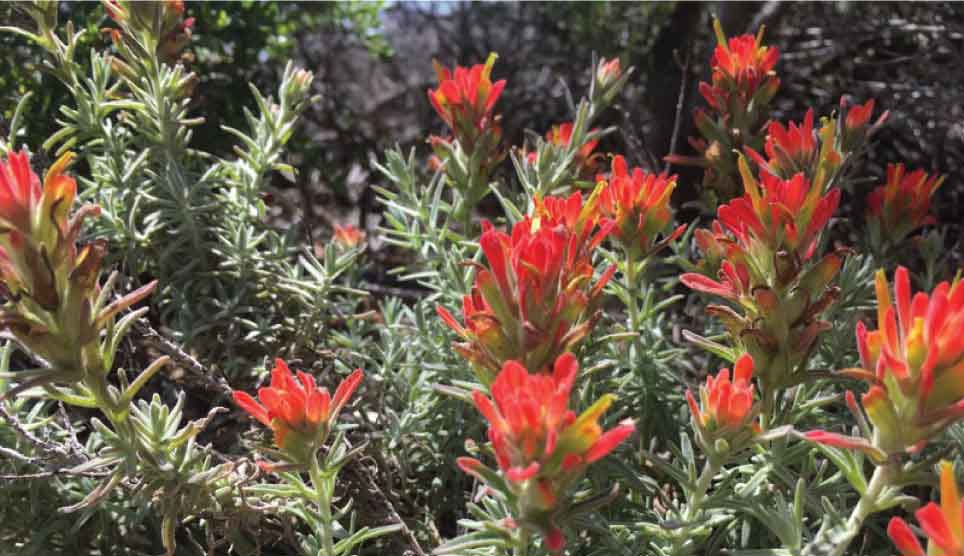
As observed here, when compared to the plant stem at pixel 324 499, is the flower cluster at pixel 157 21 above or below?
above

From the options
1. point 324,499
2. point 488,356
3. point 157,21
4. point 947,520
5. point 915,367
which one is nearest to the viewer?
point 947,520

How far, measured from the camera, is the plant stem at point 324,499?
1301 millimetres

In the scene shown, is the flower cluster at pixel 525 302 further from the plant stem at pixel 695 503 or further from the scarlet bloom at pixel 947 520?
the scarlet bloom at pixel 947 520

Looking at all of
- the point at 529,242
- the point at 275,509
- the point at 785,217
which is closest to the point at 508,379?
the point at 529,242

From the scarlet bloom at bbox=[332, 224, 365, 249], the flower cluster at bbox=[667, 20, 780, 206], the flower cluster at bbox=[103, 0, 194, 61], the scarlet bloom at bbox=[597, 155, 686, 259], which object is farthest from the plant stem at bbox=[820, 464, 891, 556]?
the flower cluster at bbox=[103, 0, 194, 61]

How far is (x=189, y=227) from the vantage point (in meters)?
2.04

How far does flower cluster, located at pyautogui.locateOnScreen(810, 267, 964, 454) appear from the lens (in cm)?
100

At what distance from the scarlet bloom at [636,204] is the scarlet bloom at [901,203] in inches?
27.1

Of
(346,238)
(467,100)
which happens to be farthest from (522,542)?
(346,238)

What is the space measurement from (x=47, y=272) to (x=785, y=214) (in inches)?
40.3

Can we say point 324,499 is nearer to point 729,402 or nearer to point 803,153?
point 729,402

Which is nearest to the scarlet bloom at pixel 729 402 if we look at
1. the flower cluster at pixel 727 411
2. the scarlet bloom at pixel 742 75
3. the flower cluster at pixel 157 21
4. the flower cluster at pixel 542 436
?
the flower cluster at pixel 727 411

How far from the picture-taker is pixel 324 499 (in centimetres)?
133

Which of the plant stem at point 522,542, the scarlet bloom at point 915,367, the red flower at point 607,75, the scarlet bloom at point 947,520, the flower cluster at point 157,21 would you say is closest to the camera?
the scarlet bloom at point 947,520
